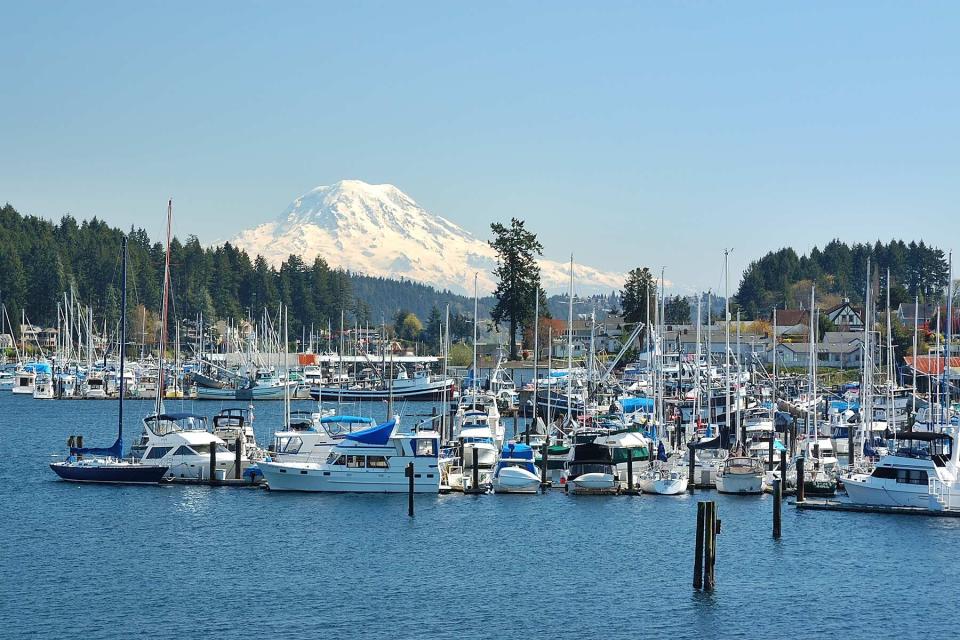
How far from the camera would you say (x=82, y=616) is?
42750 mm

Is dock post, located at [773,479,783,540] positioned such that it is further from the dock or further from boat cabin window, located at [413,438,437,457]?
boat cabin window, located at [413,438,437,457]

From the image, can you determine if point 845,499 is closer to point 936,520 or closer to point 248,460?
point 936,520

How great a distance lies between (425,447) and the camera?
63906 millimetres

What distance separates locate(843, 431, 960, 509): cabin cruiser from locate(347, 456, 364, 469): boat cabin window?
74.7 ft

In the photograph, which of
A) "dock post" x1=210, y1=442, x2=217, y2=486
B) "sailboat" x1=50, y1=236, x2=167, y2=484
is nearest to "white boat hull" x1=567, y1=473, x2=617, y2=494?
"dock post" x1=210, y1=442, x2=217, y2=486

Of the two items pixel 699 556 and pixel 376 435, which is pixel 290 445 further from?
pixel 699 556

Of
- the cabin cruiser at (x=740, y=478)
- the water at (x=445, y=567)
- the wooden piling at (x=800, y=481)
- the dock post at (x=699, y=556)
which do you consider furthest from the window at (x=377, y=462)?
the dock post at (x=699, y=556)

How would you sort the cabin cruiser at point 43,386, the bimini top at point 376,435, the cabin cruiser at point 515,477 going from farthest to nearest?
1. the cabin cruiser at point 43,386
2. the cabin cruiser at point 515,477
3. the bimini top at point 376,435

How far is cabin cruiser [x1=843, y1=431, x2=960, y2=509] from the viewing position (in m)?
57.3

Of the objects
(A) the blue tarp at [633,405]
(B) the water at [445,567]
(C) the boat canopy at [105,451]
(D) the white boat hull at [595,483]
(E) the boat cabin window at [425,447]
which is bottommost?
(B) the water at [445,567]

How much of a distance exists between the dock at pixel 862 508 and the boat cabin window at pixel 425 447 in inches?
671

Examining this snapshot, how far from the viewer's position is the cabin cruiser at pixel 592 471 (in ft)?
209

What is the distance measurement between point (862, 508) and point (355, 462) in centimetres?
2351

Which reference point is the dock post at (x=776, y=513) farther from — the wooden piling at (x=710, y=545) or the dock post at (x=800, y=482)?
the wooden piling at (x=710, y=545)
